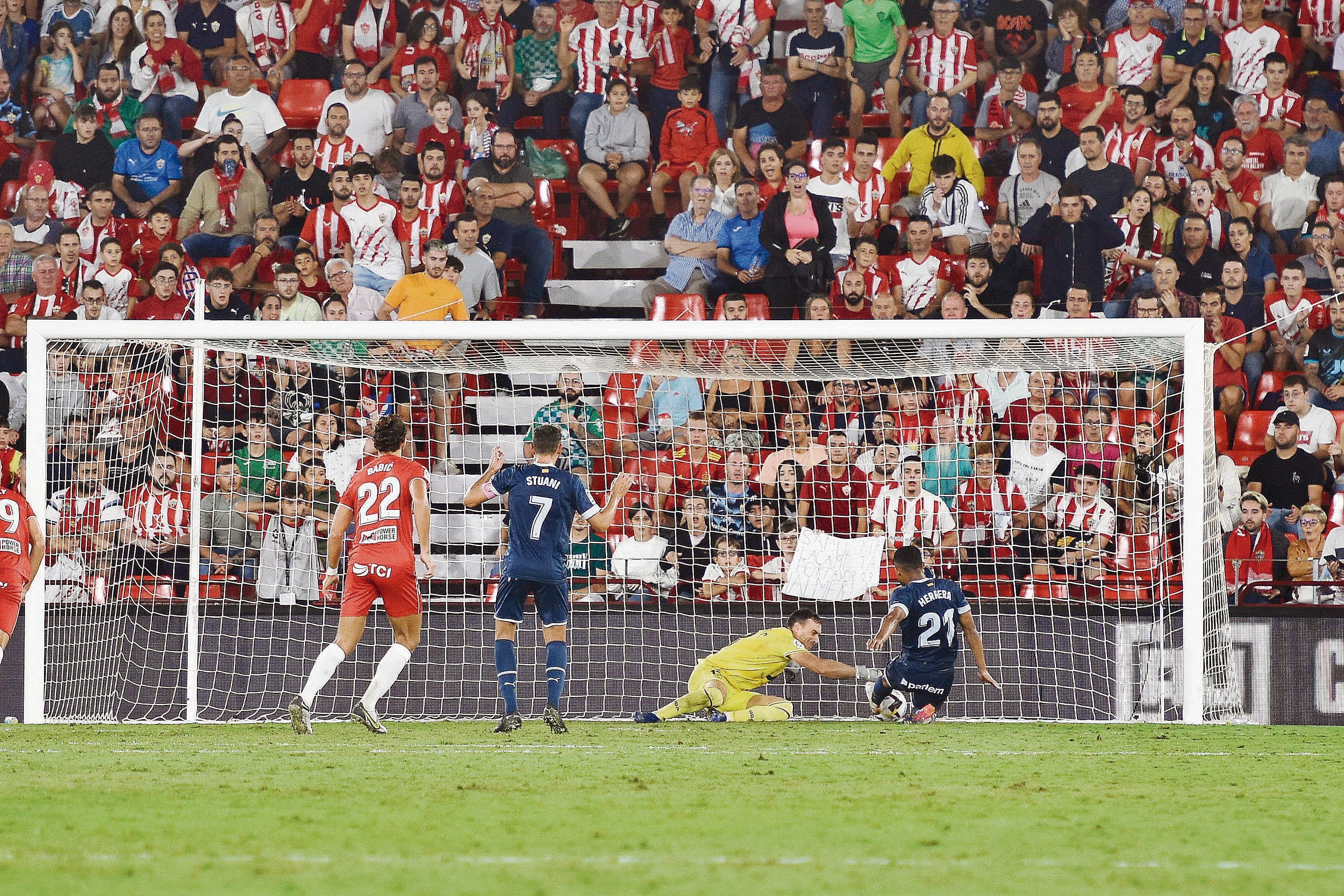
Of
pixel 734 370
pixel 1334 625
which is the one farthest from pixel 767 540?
pixel 1334 625

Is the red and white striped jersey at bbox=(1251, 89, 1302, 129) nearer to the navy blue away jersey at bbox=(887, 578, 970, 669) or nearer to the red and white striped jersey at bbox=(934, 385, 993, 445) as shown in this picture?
the red and white striped jersey at bbox=(934, 385, 993, 445)

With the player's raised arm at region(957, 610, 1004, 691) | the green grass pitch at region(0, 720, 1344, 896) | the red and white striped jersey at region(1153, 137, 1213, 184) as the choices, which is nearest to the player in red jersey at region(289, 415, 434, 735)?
the green grass pitch at region(0, 720, 1344, 896)

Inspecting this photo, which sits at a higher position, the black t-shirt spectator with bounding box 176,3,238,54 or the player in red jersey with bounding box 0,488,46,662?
the black t-shirt spectator with bounding box 176,3,238,54

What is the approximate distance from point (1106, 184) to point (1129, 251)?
0.75 meters

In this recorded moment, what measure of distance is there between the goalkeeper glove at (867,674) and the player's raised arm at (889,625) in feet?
3.50

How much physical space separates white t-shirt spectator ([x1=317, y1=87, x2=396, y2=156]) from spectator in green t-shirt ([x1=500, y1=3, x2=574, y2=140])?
1.20 meters

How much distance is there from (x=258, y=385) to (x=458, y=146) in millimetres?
4233

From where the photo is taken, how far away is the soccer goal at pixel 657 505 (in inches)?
411

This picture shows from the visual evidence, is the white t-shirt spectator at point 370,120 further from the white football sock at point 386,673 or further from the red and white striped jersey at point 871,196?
the white football sock at point 386,673

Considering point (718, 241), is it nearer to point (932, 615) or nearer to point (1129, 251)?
point (1129, 251)

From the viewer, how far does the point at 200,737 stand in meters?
8.29

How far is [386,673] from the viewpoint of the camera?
8484mm

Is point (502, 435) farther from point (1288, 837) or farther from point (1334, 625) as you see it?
point (1288, 837)

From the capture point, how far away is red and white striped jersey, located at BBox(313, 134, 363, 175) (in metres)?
15.2
